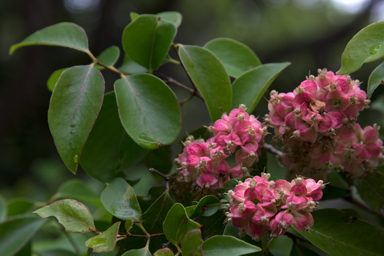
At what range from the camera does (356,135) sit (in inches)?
26.2

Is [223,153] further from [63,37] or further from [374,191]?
[63,37]

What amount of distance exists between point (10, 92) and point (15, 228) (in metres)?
4.45

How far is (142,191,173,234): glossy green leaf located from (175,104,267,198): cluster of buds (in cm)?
→ 6

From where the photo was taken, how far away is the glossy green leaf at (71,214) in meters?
0.58

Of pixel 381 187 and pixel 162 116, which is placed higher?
pixel 162 116

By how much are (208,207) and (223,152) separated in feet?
0.35

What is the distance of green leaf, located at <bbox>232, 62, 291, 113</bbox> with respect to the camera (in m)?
0.76

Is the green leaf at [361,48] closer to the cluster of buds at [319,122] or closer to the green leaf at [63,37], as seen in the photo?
the cluster of buds at [319,122]

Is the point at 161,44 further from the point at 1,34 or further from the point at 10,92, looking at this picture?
the point at 1,34

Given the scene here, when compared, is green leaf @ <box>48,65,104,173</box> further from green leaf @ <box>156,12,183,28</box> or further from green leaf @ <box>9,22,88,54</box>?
green leaf @ <box>156,12,183,28</box>

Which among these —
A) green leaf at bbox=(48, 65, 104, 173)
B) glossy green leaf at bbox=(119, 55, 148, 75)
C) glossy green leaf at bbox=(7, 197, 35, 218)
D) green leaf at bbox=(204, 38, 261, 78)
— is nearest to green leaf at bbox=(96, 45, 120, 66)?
glossy green leaf at bbox=(119, 55, 148, 75)

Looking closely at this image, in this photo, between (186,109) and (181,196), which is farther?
(186,109)

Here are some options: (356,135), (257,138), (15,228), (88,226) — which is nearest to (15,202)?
(15,228)

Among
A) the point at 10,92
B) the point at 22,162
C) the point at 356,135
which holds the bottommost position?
Result: the point at 22,162
